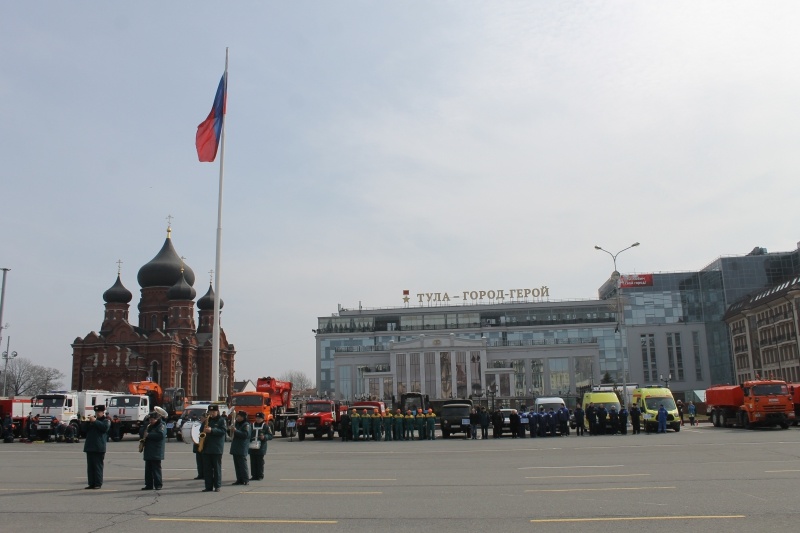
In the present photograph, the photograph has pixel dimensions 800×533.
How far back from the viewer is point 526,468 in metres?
18.1

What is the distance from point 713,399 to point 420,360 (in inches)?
2006

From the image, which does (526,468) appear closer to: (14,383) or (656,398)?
(656,398)

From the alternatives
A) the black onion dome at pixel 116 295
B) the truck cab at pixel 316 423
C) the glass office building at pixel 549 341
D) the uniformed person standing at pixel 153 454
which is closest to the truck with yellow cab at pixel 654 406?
the truck cab at pixel 316 423

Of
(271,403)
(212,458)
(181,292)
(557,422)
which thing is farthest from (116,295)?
(212,458)

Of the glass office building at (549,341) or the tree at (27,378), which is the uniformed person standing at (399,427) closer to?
the glass office building at (549,341)

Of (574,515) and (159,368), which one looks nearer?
(574,515)

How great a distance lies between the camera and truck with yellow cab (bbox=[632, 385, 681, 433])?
3512 centimetres

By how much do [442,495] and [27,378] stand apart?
124084 millimetres

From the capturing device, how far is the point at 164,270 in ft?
319

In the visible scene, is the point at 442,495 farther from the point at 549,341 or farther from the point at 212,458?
the point at 549,341

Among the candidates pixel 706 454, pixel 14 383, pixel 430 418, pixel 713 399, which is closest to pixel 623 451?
pixel 706 454

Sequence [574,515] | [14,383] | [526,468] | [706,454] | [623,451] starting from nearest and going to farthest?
[574,515], [526,468], [706,454], [623,451], [14,383]

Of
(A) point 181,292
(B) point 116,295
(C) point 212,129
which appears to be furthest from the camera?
(B) point 116,295

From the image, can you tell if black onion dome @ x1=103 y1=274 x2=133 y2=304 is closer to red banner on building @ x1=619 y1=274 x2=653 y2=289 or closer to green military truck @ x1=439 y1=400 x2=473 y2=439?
red banner on building @ x1=619 y1=274 x2=653 y2=289
